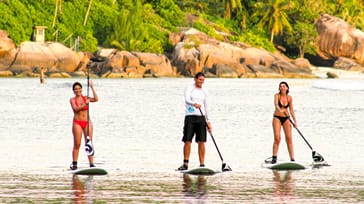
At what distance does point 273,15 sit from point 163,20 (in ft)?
45.8

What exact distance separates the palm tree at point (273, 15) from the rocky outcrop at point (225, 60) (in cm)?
1007

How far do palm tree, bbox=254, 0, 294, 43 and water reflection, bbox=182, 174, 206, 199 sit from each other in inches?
4285

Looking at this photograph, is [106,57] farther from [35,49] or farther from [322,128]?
[322,128]

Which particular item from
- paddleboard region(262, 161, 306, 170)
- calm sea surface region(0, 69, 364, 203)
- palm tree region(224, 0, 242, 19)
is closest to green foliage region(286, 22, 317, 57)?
palm tree region(224, 0, 242, 19)

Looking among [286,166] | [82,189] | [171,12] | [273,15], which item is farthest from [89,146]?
[273,15]

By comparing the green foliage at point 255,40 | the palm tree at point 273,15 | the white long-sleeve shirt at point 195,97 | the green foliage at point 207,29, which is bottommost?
the white long-sleeve shirt at point 195,97

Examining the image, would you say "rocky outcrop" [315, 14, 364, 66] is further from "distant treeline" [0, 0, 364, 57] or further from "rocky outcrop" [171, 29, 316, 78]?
"rocky outcrop" [171, 29, 316, 78]

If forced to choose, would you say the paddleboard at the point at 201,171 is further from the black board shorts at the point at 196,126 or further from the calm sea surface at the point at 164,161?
the black board shorts at the point at 196,126

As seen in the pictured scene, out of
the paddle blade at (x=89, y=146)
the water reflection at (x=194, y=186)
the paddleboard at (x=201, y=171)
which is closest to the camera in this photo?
the water reflection at (x=194, y=186)

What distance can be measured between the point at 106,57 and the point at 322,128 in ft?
240

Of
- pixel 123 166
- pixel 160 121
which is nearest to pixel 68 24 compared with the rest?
pixel 160 121

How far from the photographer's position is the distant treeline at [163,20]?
110 m

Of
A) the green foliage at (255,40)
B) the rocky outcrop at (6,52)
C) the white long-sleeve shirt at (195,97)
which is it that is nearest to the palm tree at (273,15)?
the green foliage at (255,40)

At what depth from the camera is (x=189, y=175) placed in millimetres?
16734
